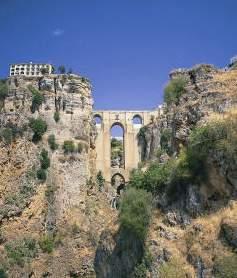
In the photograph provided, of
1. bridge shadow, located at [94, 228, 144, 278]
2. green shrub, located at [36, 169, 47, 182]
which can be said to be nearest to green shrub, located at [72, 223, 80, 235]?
green shrub, located at [36, 169, 47, 182]

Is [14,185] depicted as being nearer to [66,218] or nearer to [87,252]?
[66,218]

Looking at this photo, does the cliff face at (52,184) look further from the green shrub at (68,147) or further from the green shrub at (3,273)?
the green shrub at (3,273)

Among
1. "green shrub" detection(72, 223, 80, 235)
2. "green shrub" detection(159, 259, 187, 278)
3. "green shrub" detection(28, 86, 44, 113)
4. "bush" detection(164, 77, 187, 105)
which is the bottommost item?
"green shrub" detection(72, 223, 80, 235)

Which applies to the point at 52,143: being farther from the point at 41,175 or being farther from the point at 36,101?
the point at 36,101

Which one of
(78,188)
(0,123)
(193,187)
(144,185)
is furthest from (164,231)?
(0,123)

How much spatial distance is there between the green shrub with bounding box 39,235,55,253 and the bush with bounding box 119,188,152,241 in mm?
19598

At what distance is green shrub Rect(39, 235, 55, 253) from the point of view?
46469 mm

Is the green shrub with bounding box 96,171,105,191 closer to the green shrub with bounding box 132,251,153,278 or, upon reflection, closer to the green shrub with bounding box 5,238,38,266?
the green shrub with bounding box 5,238,38,266

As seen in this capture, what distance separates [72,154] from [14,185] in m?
6.45

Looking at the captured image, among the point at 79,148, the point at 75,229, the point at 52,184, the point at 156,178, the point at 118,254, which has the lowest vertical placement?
the point at 75,229

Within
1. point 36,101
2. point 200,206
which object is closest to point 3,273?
point 36,101

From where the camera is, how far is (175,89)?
114ft

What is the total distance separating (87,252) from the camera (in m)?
47.2

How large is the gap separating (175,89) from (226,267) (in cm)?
1622
